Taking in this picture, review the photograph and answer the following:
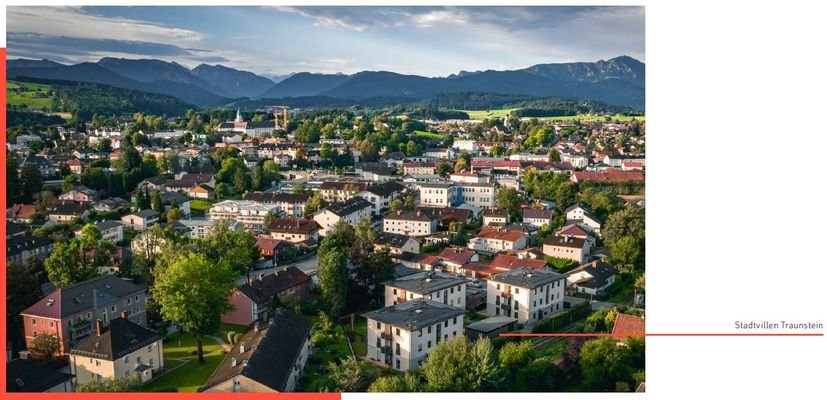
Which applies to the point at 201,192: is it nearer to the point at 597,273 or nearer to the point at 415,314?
the point at 597,273

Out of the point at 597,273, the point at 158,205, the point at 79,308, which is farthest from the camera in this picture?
the point at 158,205

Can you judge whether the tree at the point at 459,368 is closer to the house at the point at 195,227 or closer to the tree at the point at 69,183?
the house at the point at 195,227

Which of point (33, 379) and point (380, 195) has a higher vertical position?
point (380, 195)

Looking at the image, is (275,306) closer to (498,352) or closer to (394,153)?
(498,352)

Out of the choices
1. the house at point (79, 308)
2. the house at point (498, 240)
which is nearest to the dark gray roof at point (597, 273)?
the house at point (498, 240)

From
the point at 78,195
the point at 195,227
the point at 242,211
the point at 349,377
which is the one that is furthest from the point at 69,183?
the point at 349,377

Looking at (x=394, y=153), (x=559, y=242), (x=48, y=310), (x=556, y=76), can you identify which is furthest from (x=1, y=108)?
(x=556, y=76)

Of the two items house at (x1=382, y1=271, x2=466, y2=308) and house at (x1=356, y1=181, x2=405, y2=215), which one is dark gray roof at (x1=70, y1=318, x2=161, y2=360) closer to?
house at (x1=382, y1=271, x2=466, y2=308)
